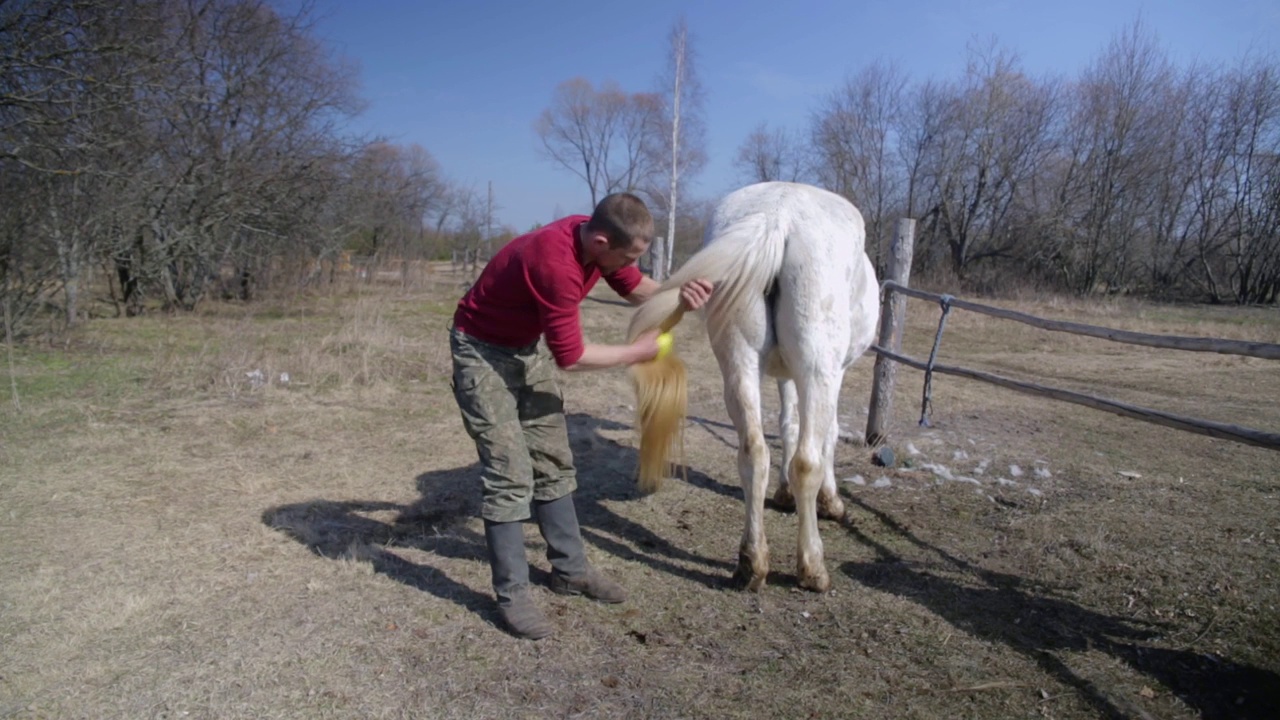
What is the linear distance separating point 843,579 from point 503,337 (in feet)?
6.13

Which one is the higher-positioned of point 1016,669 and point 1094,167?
point 1094,167

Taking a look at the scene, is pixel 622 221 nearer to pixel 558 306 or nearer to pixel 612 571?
pixel 558 306

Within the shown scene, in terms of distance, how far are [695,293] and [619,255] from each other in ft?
1.19

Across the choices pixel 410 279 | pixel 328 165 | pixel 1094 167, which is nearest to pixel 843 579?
pixel 328 165

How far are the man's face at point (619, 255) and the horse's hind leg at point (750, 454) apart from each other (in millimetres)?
667

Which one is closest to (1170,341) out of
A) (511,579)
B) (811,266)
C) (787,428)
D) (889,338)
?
(811,266)

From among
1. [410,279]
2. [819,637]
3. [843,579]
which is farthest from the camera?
[410,279]

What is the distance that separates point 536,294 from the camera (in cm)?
258

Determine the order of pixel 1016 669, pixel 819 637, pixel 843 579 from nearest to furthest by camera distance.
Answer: pixel 1016 669 < pixel 819 637 < pixel 843 579

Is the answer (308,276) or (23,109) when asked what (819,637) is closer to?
(23,109)

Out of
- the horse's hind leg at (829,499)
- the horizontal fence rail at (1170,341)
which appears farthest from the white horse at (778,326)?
the horizontal fence rail at (1170,341)

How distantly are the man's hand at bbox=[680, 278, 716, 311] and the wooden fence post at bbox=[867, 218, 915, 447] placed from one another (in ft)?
9.38

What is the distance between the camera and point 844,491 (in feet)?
14.4

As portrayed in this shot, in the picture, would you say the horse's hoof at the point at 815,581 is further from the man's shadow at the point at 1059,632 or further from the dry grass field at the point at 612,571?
the man's shadow at the point at 1059,632
